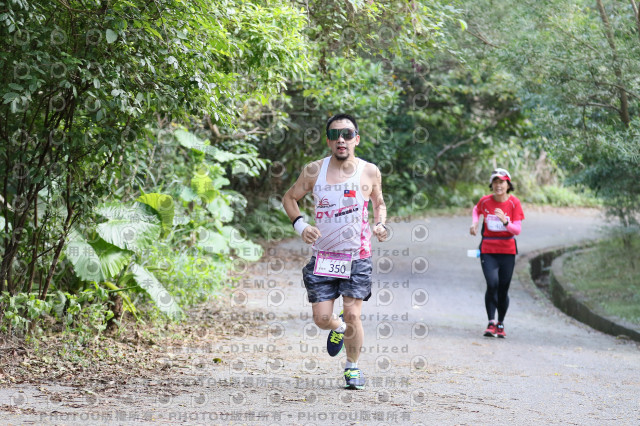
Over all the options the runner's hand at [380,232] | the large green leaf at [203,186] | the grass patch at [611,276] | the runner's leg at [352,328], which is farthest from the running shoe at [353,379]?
the large green leaf at [203,186]

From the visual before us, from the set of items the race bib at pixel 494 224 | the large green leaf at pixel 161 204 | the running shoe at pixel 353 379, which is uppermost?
the race bib at pixel 494 224

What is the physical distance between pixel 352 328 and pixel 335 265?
51 cm

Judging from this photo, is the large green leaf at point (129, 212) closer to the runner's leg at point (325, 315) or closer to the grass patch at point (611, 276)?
the runner's leg at point (325, 315)

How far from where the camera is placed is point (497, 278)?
955cm

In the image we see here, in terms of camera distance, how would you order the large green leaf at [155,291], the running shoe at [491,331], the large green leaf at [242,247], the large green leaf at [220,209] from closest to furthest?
the large green leaf at [155,291]
the running shoe at [491,331]
the large green leaf at [220,209]
the large green leaf at [242,247]

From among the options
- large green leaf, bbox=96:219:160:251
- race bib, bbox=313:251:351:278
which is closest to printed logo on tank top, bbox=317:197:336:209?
race bib, bbox=313:251:351:278

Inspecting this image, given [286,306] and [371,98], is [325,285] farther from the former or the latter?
[371,98]

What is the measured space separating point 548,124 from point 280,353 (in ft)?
16.4

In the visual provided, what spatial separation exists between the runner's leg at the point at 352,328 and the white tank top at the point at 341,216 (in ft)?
1.13

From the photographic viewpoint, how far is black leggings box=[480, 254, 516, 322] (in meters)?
9.50

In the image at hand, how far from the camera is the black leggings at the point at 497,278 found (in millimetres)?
9500

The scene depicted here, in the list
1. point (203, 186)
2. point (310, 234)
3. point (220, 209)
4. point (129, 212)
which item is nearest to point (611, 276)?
point (220, 209)

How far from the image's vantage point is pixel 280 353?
25.6 ft

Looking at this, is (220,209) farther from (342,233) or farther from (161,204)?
(342,233)
